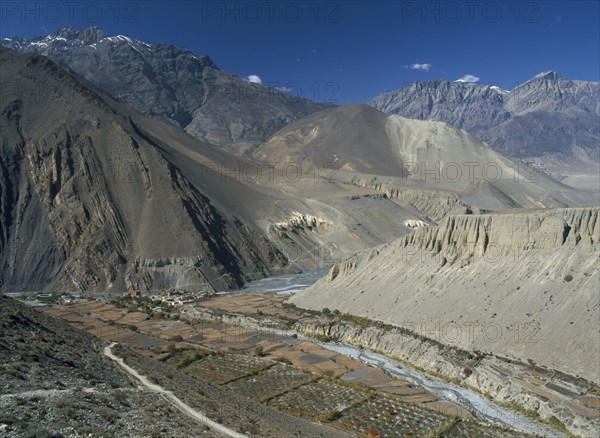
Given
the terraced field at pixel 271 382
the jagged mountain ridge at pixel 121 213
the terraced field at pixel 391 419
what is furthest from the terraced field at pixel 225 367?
the jagged mountain ridge at pixel 121 213

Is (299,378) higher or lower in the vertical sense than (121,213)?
lower

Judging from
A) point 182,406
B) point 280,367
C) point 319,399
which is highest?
point 182,406

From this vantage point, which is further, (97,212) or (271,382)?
(97,212)

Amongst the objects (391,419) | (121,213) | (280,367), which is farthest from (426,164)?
(391,419)

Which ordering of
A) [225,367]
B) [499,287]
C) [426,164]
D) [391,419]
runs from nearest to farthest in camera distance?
[391,419] < [225,367] < [499,287] < [426,164]

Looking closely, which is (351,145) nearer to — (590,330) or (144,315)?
(144,315)

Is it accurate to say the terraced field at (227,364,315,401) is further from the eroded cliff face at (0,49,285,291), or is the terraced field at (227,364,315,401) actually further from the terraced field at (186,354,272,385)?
the eroded cliff face at (0,49,285,291)

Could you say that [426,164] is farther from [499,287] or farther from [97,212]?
[499,287]

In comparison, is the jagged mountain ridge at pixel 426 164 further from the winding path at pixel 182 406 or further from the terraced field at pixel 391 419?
the winding path at pixel 182 406

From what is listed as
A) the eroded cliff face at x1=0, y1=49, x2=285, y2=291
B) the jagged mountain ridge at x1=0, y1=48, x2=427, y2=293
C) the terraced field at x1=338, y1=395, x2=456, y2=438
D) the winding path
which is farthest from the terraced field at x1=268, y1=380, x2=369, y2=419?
the eroded cliff face at x1=0, y1=49, x2=285, y2=291
